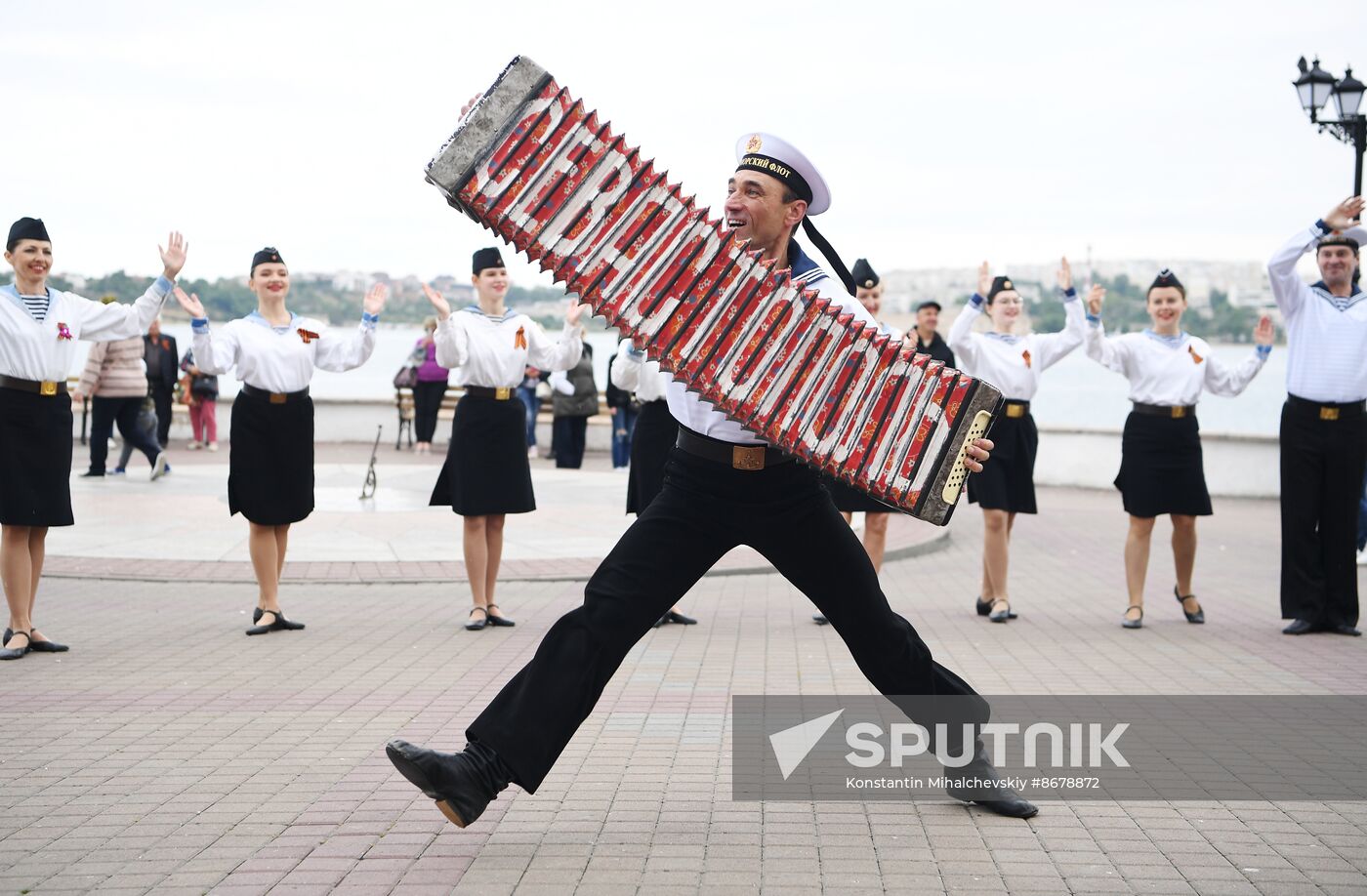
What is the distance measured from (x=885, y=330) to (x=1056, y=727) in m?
2.54

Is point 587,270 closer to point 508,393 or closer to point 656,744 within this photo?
point 656,744

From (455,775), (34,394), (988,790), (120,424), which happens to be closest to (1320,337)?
(988,790)

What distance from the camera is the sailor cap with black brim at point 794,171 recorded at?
5.05 metres

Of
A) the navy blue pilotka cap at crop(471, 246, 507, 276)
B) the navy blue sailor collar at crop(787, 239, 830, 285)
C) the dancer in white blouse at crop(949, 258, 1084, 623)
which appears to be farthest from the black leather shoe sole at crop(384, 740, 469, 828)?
the dancer in white blouse at crop(949, 258, 1084, 623)

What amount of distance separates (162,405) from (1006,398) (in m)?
15.1

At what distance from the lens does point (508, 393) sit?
374 inches

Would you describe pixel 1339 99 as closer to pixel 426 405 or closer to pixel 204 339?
pixel 204 339

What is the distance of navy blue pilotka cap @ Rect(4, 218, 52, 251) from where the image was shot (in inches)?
320

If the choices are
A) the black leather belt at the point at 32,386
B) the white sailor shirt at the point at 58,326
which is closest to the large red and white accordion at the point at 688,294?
the white sailor shirt at the point at 58,326

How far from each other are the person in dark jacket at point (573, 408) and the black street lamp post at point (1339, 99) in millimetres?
10071

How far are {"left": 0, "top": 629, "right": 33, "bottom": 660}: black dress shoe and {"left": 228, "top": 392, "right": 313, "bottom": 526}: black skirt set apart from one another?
1365 millimetres

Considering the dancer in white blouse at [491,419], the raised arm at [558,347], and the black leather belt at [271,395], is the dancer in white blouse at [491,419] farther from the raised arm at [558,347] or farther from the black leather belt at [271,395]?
the black leather belt at [271,395]

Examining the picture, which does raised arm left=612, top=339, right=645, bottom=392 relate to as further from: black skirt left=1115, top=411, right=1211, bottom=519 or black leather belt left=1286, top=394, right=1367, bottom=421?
black leather belt left=1286, top=394, right=1367, bottom=421

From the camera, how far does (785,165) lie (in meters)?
5.05
